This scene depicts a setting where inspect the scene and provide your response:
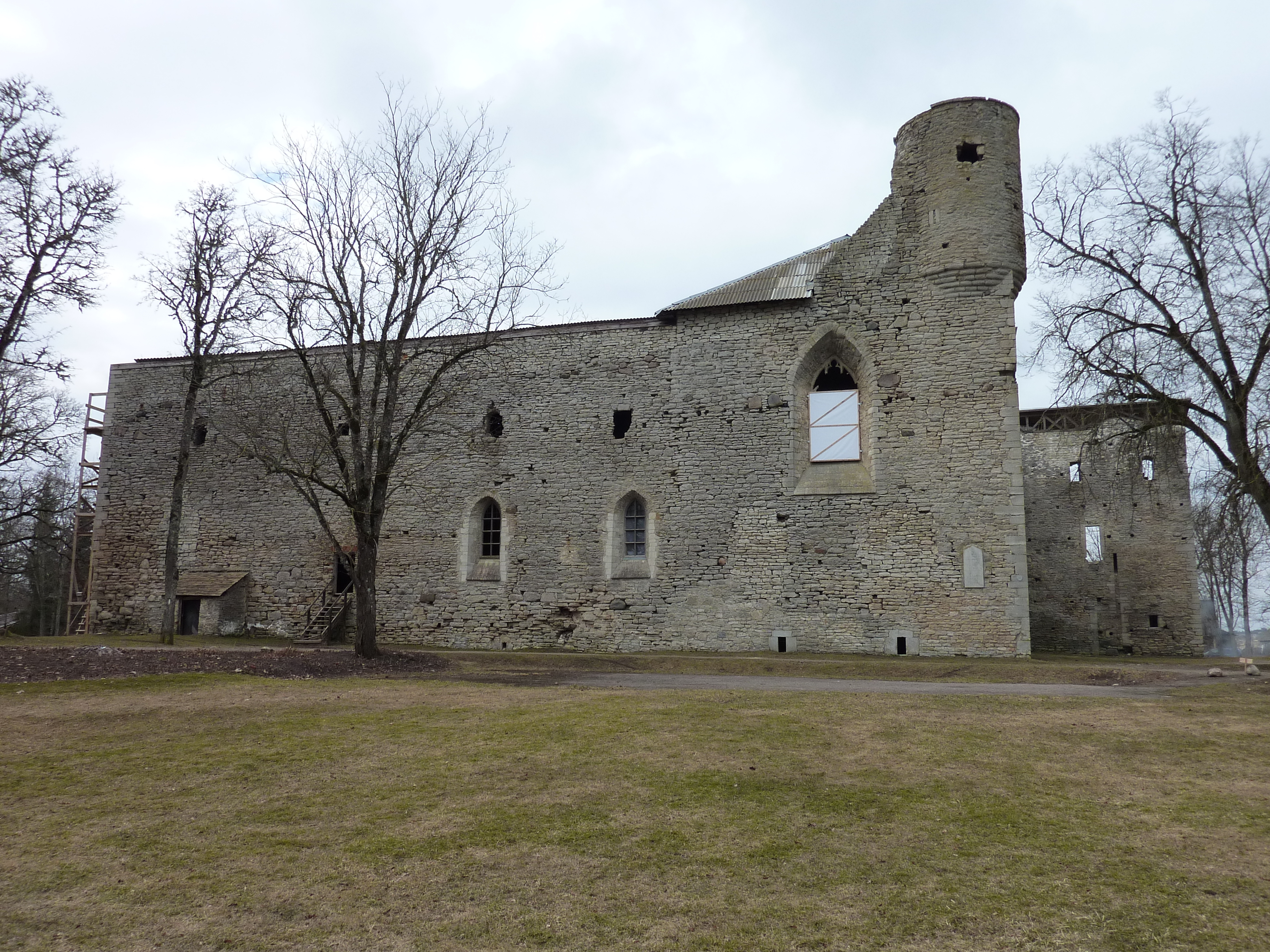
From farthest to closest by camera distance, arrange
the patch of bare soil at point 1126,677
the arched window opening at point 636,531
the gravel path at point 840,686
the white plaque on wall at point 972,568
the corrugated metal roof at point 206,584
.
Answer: the corrugated metal roof at point 206,584 < the arched window opening at point 636,531 < the white plaque on wall at point 972,568 < the patch of bare soil at point 1126,677 < the gravel path at point 840,686

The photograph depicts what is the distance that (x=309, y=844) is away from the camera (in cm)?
433

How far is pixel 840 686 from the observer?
10.5m

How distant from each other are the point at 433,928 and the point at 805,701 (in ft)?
19.6

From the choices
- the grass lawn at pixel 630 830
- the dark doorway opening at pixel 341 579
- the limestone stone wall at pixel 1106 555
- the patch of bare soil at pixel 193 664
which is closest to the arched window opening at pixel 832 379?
the limestone stone wall at pixel 1106 555

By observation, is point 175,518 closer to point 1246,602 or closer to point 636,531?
point 636,531

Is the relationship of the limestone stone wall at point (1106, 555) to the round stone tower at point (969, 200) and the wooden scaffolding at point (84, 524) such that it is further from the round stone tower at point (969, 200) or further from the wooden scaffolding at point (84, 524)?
the wooden scaffolding at point (84, 524)

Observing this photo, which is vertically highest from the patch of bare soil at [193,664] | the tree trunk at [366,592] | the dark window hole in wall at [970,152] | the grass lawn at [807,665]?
the dark window hole in wall at [970,152]

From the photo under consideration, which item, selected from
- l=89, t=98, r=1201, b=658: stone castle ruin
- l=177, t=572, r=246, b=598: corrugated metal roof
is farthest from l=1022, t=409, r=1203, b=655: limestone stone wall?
l=177, t=572, r=246, b=598: corrugated metal roof

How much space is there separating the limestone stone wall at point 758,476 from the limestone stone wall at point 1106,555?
32.0 feet

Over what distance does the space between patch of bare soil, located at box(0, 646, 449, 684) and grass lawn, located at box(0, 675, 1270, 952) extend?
260 cm

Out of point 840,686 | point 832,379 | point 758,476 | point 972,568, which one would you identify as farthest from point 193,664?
point 972,568

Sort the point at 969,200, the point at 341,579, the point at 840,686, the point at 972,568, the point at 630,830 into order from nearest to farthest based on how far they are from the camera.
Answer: the point at 630,830 < the point at 840,686 < the point at 972,568 < the point at 969,200 < the point at 341,579

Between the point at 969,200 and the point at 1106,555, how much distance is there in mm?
14508

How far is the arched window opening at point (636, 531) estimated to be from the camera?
18203mm
